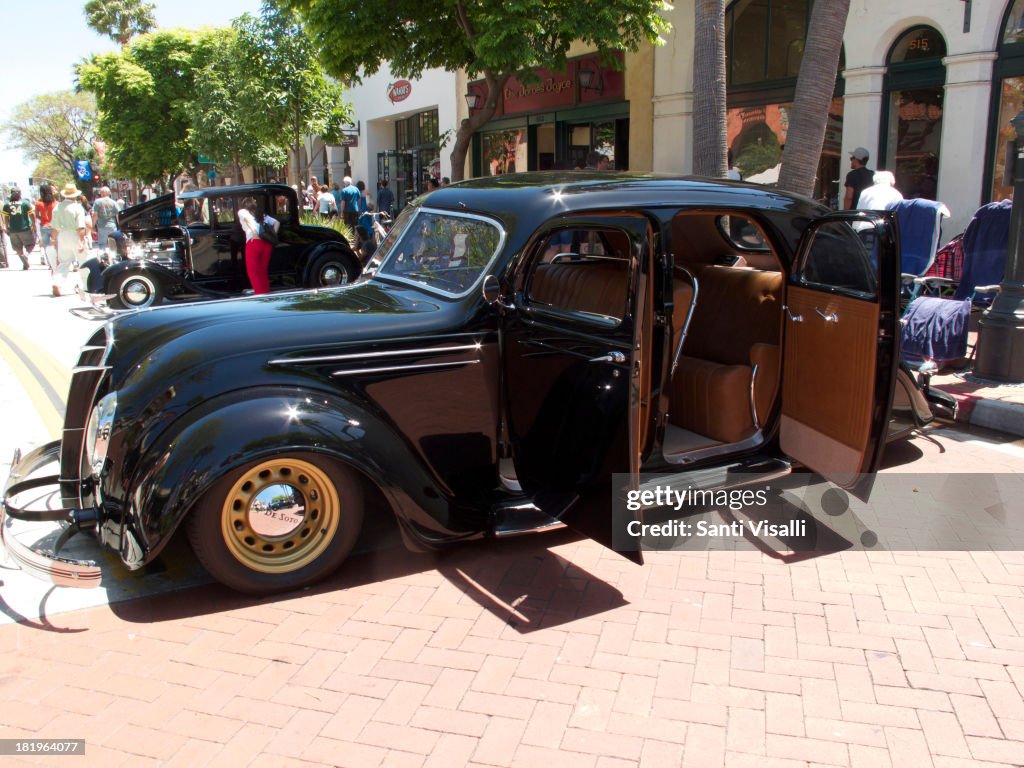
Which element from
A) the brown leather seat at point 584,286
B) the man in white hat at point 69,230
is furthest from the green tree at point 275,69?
the brown leather seat at point 584,286

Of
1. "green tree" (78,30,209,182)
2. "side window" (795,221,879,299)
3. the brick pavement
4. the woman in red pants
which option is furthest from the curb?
"green tree" (78,30,209,182)

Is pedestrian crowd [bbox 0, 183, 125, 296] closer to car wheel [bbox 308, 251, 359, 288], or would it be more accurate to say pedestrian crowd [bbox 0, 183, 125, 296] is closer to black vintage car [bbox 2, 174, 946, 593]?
car wheel [bbox 308, 251, 359, 288]

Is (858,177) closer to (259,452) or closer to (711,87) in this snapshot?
(711,87)

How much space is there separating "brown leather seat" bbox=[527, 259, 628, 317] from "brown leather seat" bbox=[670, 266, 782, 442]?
808mm

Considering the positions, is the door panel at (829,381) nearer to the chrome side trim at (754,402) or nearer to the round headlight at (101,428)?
the chrome side trim at (754,402)

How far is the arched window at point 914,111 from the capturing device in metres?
11.3

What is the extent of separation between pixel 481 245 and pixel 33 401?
16.1 ft

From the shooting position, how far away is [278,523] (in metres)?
3.66

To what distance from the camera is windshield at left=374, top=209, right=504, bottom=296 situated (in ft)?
13.6

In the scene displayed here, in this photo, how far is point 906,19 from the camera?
11.3 m

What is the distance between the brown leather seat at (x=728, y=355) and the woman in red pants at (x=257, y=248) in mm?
7312

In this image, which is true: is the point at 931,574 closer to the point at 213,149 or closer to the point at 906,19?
the point at 906,19

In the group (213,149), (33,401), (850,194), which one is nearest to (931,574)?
(33,401)

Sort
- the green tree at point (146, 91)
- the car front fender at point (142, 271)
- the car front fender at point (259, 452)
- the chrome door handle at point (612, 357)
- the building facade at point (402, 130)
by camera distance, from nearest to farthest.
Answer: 1. the car front fender at point (259, 452)
2. the chrome door handle at point (612, 357)
3. the car front fender at point (142, 271)
4. the building facade at point (402, 130)
5. the green tree at point (146, 91)
